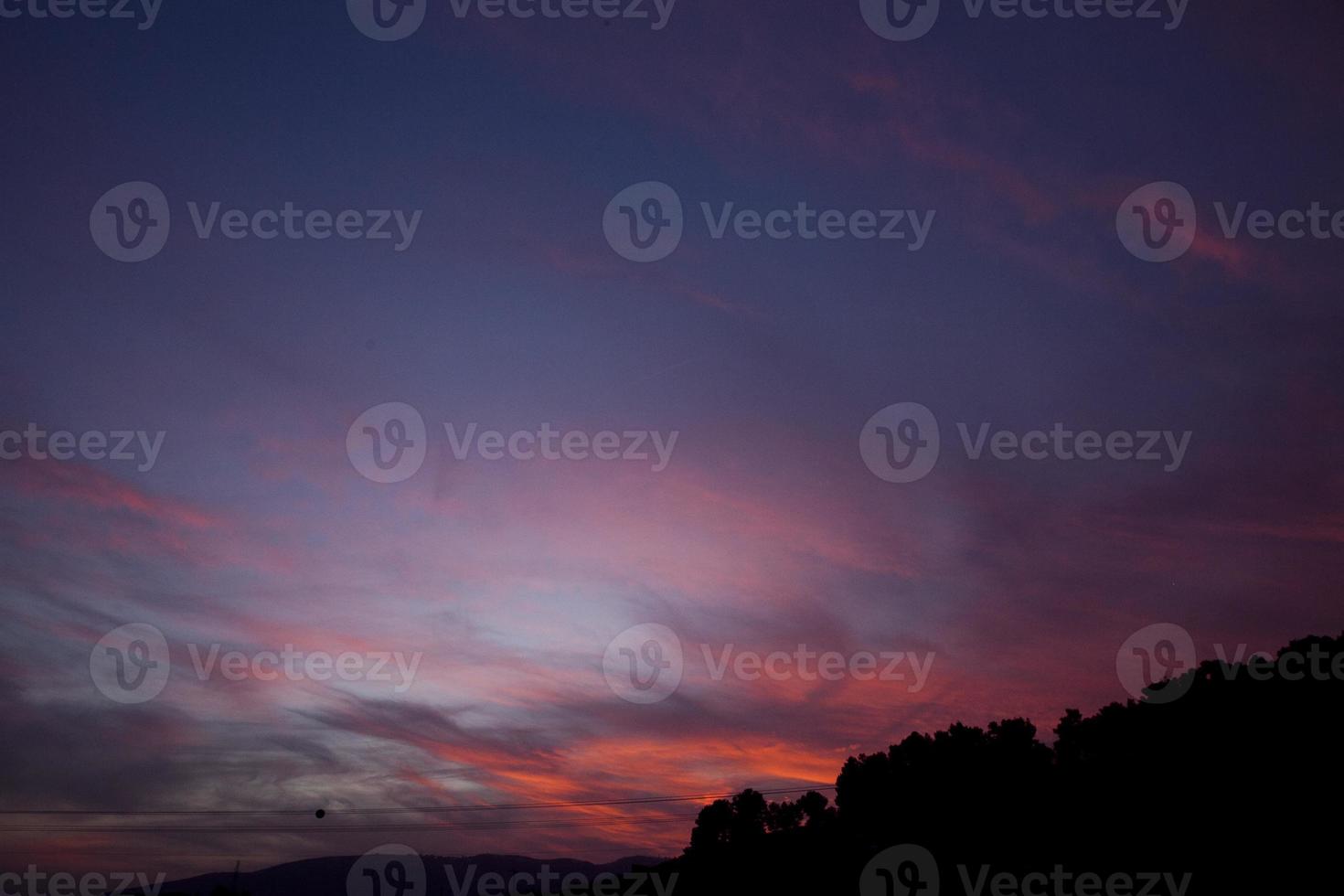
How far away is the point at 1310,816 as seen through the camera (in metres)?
45.7

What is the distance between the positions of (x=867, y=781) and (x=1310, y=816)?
63.9 m

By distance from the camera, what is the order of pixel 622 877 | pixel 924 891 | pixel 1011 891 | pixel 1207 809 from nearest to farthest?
pixel 1207 809
pixel 1011 891
pixel 924 891
pixel 622 877

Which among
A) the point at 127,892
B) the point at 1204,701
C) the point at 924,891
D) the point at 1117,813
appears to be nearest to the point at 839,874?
the point at 924,891

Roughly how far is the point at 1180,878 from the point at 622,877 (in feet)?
200

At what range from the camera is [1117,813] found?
58000mm

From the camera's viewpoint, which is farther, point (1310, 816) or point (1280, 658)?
point (1280, 658)

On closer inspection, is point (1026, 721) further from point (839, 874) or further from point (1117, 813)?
point (1117, 813)

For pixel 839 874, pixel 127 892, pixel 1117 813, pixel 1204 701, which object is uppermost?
pixel 1204 701

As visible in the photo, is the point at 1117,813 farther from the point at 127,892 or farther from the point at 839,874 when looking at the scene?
the point at 127,892

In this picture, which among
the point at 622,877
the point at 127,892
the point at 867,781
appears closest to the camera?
the point at 127,892

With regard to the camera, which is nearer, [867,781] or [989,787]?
[989,787]

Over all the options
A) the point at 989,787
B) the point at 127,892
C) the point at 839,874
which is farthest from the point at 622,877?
the point at 127,892

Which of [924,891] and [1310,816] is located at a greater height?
[1310,816]

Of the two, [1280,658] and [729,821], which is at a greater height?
[1280,658]
